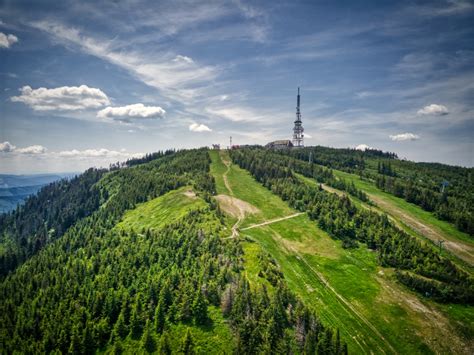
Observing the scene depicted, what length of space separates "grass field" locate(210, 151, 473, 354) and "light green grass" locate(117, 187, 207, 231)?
124ft

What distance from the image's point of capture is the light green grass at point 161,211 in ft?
496

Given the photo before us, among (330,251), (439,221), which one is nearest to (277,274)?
(330,251)

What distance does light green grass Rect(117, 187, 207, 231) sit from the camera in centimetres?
15121

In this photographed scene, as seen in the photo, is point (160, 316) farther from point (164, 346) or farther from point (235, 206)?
point (235, 206)

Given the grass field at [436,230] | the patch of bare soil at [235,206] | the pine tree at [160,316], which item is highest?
the patch of bare soil at [235,206]

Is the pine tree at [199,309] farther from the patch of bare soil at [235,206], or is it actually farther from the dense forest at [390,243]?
the dense forest at [390,243]

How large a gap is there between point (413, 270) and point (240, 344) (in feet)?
296

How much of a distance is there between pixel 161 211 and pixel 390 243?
119112 mm

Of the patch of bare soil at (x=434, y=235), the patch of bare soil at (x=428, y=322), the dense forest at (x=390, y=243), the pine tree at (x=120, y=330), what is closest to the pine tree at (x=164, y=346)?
the pine tree at (x=120, y=330)

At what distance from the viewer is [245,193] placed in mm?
199250

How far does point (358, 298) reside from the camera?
103312 mm

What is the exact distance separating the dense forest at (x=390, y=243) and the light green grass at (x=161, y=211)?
66.5 metres

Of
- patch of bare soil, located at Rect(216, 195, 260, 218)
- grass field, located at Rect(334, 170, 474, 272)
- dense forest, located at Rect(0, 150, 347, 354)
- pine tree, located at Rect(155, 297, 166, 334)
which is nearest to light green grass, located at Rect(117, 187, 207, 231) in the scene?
patch of bare soil, located at Rect(216, 195, 260, 218)

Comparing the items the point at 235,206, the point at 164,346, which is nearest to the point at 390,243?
the point at 235,206
